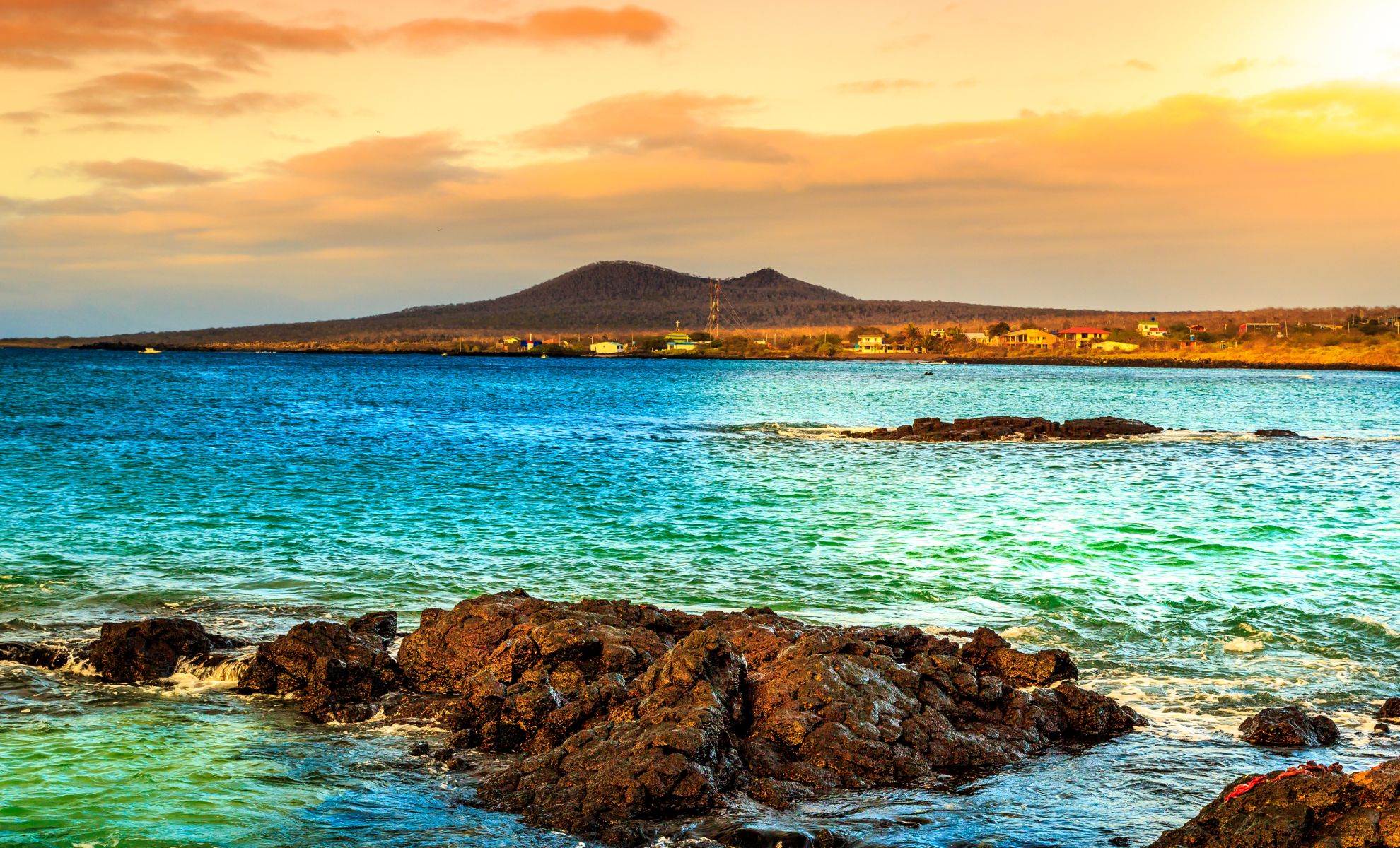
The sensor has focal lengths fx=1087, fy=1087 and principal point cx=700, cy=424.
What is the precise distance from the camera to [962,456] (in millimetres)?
38688

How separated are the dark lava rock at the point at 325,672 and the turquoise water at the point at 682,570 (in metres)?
0.35

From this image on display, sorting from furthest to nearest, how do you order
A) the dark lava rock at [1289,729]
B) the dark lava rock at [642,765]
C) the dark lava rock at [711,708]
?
the dark lava rock at [1289,729]
the dark lava rock at [711,708]
the dark lava rock at [642,765]

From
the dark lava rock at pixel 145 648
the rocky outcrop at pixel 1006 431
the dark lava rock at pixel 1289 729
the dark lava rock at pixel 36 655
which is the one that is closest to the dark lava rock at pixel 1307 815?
the dark lava rock at pixel 1289 729

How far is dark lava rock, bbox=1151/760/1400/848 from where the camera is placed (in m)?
6.37

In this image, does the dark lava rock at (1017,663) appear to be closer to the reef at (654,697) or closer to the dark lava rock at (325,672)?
the reef at (654,697)

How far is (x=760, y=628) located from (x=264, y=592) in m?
8.56

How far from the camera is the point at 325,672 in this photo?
11156 mm

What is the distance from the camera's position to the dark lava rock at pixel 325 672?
431 inches

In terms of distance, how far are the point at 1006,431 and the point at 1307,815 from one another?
41.6 m

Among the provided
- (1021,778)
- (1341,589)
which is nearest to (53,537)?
(1021,778)

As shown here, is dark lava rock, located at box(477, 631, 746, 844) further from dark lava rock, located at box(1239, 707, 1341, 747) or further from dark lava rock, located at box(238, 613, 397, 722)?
dark lava rock, located at box(1239, 707, 1341, 747)

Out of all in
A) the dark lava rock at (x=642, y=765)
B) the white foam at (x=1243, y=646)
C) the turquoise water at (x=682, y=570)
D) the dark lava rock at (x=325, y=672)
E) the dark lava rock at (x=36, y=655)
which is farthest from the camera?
the white foam at (x=1243, y=646)

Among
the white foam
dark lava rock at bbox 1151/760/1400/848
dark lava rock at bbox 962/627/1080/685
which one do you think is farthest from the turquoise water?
dark lava rock at bbox 1151/760/1400/848

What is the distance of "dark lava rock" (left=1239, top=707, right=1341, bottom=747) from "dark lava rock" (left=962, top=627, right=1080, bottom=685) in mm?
1865
